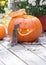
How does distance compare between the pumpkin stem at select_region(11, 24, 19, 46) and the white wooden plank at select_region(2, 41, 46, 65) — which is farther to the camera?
the pumpkin stem at select_region(11, 24, 19, 46)

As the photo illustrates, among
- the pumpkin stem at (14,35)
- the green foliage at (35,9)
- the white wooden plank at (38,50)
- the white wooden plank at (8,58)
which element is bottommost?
the white wooden plank at (38,50)

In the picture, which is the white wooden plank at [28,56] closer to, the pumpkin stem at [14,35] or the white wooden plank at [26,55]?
the white wooden plank at [26,55]

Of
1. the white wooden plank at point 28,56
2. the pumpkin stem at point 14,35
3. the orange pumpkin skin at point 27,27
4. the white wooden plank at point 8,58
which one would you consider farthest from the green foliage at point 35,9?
the white wooden plank at point 8,58

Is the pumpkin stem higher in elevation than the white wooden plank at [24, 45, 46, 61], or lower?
higher

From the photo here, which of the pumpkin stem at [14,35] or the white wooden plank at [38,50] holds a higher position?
the pumpkin stem at [14,35]

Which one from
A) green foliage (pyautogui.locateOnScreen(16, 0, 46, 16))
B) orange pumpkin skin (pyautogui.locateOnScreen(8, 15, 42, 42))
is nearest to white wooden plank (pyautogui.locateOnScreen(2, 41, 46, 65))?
orange pumpkin skin (pyautogui.locateOnScreen(8, 15, 42, 42))

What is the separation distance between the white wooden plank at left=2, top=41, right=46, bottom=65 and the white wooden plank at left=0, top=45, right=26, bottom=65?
60 mm

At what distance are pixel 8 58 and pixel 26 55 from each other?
0.20 meters

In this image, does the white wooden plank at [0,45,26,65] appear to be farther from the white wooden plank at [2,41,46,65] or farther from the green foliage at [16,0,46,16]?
the green foliage at [16,0,46,16]

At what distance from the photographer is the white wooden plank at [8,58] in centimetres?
233

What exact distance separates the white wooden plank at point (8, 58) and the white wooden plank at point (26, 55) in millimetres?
60

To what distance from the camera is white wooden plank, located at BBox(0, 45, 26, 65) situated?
91.8 inches

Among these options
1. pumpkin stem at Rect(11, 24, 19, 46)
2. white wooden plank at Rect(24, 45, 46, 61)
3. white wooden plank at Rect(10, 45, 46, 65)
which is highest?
pumpkin stem at Rect(11, 24, 19, 46)

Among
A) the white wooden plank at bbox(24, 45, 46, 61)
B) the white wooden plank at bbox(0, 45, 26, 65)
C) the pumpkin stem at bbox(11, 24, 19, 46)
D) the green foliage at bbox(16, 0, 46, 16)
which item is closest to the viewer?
the white wooden plank at bbox(0, 45, 26, 65)
